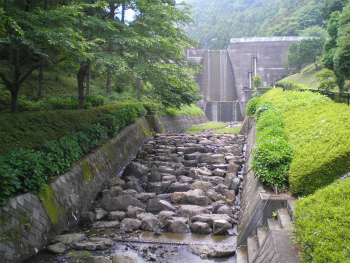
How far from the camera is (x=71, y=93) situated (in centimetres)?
1622

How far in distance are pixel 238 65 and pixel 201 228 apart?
49.6 m

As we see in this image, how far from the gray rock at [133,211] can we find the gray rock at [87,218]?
72cm

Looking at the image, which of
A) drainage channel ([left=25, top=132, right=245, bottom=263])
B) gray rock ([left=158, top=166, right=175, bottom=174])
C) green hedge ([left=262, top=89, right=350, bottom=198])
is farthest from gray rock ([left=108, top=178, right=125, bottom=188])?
green hedge ([left=262, top=89, right=350, bottom=198])

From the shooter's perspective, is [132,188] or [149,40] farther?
[149,40]

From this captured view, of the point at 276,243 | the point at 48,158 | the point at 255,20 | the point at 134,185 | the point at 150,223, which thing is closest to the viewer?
the point at 276,243

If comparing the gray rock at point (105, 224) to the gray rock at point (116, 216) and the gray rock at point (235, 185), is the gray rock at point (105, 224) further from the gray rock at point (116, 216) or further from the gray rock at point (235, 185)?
the gray rock at point (235, 185)

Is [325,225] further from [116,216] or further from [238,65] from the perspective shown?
[238,65]

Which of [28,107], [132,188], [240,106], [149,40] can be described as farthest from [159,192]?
[240,106]

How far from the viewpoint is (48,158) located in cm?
558

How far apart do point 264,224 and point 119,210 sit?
3.35 metres

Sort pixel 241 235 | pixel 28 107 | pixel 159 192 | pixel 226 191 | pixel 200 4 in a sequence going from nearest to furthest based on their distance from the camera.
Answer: pixel 241 235 → pixel 226 191 → pixel 159 192 → pixel 28 107 → pixel 200 4

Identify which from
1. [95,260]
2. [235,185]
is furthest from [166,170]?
[95,260]

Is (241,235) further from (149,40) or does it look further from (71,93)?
(71,93)

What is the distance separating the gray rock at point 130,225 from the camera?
567 centimetres
